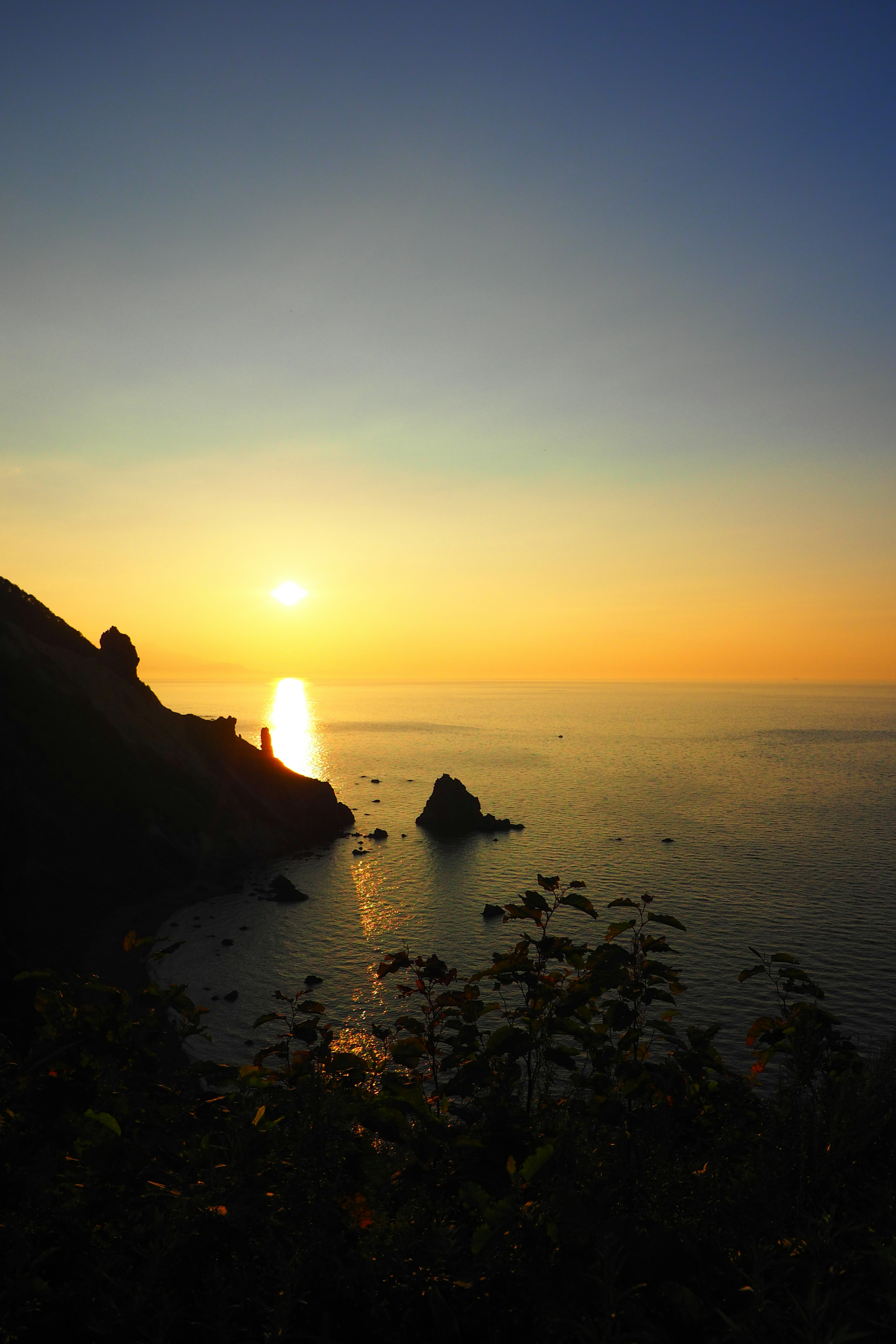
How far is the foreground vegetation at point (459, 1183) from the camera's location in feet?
13.2

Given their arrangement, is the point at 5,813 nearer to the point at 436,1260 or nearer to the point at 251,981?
the point at 251,981

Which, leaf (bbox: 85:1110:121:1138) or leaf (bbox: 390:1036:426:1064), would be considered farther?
leaf (bbox: 390:1036:426:1064)

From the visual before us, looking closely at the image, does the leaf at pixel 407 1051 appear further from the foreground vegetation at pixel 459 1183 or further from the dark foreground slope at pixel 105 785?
the dark foreground slope at pixel 105 785

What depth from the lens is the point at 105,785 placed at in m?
57.5

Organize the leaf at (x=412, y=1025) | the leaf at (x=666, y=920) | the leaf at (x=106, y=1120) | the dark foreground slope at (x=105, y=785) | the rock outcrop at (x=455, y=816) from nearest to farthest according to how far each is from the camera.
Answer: the leaf at (x=106, y=1120)
the leaf at (x=666, y=920)
the leaf at (x=412, y=1025)
the dark foreground slope at (x=105, y=785)
the rock outcrop at (x=455, y=816)

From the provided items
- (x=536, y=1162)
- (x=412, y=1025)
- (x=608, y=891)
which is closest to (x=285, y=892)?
(x=608, y=891)

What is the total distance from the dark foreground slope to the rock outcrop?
17.9 meters

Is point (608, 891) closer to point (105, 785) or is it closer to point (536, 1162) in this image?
point (105, 785)

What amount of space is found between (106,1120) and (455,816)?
280ft

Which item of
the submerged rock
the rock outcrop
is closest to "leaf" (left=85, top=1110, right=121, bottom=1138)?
the submerged rock

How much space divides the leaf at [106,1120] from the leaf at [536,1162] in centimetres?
Answer: 302

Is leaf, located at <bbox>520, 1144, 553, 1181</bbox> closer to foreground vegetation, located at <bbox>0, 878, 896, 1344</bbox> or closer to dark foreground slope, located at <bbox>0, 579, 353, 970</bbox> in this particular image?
foreground vegetation, located at <bbox>0, 878, 896, 1344</bbox>

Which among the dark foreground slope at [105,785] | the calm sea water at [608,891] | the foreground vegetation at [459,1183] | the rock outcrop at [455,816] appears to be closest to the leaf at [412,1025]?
the foreground vegetation at [459,1183]

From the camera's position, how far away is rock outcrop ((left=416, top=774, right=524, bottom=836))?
88.1 metres
